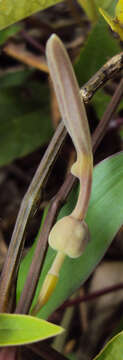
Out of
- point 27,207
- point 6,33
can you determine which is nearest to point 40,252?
point 27,207

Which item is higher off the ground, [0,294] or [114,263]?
[0,294]

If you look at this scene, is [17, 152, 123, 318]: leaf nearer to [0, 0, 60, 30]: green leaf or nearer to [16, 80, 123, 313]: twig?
[16, 80, 123, 313]: twig

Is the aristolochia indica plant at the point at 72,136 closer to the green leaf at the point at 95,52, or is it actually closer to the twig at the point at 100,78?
the twig at the point at 100,78

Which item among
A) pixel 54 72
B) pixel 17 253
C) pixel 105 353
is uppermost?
pixel 54 72

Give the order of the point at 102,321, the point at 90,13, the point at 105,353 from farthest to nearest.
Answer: the point at 102,321 < the point at 90,13 < the point at 105,353

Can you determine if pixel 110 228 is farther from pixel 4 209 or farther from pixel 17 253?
pixel 4 209

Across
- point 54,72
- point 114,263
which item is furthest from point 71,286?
point 114,263

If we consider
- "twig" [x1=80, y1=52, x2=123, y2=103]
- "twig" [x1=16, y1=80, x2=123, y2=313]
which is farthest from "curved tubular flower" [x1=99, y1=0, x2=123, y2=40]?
"twig" [x1=16, y1=80, x2=123, y2=313]
